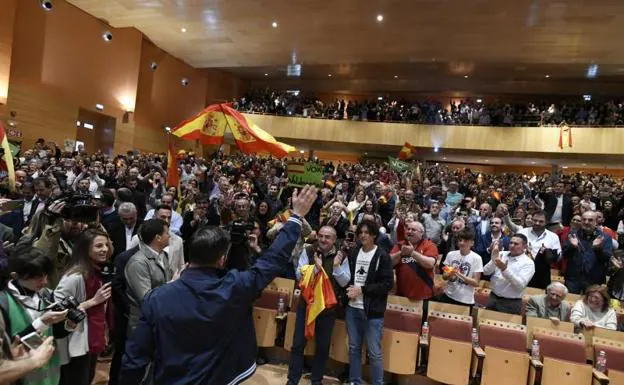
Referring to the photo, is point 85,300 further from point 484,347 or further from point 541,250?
point 541,250

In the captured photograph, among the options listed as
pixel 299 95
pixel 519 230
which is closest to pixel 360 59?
pixel 299 95

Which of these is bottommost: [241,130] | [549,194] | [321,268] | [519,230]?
[321,268]

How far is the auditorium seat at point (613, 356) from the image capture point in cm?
329

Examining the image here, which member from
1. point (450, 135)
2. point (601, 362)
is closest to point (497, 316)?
point (601, 362)

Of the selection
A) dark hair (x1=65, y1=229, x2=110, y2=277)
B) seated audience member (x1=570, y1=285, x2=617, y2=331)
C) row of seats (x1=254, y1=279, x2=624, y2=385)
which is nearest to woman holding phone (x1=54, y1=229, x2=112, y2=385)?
dark hair (x1=65, y1=229, x2=110, y2=277)

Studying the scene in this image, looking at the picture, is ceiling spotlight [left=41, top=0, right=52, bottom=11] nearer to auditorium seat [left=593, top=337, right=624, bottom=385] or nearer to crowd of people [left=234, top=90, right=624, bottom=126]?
crowd of people [left=234, top=90, right=624, bottom=126]

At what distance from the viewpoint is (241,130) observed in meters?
8.27

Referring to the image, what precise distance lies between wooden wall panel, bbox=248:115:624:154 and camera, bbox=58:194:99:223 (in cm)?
1630

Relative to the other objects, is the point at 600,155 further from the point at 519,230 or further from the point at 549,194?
the point at 519,230

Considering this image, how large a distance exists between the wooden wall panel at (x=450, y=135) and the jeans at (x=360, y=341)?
15.2 metres

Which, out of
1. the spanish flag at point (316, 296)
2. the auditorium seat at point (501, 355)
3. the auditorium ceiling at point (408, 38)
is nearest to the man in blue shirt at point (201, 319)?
the spanish flag at point (316, 296)

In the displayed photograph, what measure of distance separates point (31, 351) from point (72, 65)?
1478 cm

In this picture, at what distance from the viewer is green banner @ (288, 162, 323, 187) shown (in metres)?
3.36

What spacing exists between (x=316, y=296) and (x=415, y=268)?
1.02 m
